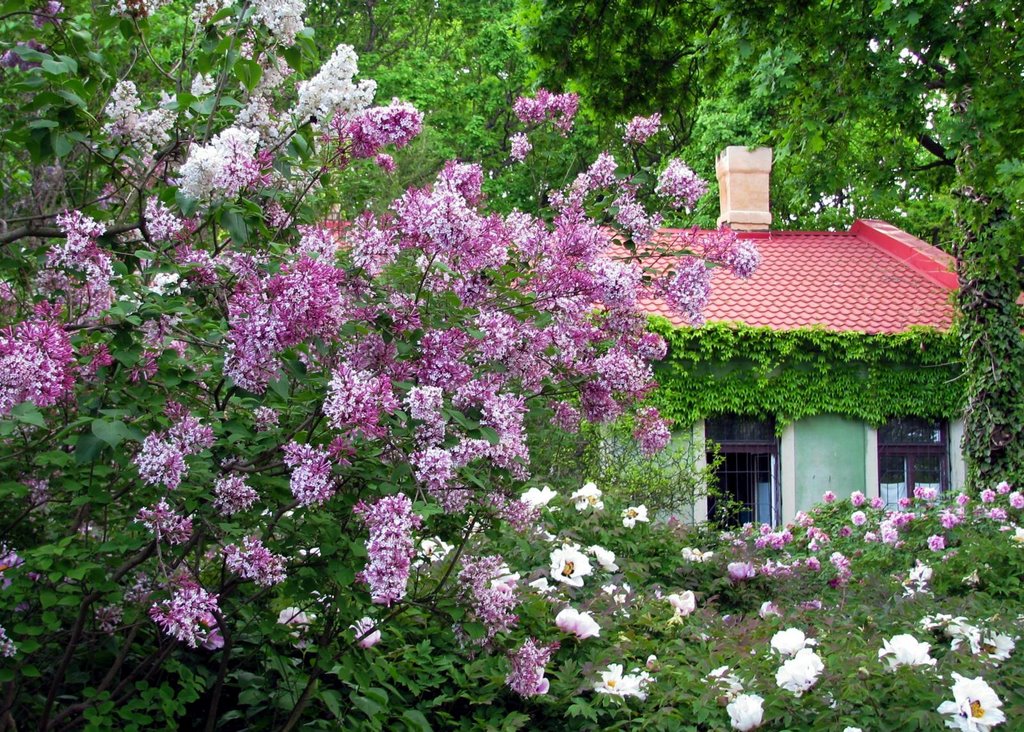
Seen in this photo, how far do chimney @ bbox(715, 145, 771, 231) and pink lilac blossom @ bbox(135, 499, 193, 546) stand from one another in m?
16.2

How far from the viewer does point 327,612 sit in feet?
9.16

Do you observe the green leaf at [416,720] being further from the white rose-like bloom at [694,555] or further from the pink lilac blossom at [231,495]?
the white rose-like bloom at [694,555]

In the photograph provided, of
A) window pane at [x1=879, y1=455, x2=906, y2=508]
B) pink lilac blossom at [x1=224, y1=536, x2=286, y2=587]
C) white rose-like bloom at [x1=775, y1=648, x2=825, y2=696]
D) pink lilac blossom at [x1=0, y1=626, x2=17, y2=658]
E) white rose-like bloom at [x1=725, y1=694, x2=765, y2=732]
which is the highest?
window pane at [x1=879, y1=455, x2=906, y2=508]

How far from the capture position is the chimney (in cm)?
1783

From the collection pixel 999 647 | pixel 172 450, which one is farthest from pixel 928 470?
pixel 172 450

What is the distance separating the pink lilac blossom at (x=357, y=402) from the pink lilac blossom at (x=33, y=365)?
549mm

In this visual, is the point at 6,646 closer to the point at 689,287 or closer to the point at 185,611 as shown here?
the point at 185,611

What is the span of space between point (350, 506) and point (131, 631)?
72 centimetres

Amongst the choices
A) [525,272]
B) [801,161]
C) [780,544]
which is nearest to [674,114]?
[801,161]

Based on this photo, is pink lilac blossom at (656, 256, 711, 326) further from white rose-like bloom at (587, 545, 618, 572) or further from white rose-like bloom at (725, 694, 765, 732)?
white rose-like bloom at (587, 545, 618, 572)

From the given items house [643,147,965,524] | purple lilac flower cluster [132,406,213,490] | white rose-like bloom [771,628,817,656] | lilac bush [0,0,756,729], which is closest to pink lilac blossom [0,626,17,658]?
lilac bush [0,0,756,729]

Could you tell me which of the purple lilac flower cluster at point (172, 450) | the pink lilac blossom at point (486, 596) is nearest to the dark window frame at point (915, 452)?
the pink lilac blossom at point (486, 596)

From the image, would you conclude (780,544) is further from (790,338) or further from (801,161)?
(790,338)

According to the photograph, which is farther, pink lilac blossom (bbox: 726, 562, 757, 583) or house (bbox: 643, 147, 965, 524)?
house (bbox: 643, 147, 965, 524)
